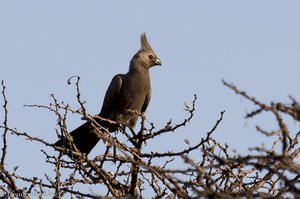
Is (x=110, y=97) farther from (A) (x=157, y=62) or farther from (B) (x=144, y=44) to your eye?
(B) (x=144, y=44)

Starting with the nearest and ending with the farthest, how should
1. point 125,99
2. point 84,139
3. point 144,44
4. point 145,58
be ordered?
1. point 84,139
2. point 125,99
3. point 145,58
4. point 144,44

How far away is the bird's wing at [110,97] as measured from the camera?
9.11 metres

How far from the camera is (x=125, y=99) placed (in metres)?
9.09

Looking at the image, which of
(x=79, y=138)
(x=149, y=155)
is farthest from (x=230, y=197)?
(x=79, y=138)

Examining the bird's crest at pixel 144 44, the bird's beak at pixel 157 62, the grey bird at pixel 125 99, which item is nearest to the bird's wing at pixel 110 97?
the grey bird at pixel 125 99

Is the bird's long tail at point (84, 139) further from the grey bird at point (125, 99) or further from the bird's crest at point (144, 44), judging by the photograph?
the bird's crest at point (144, 44)

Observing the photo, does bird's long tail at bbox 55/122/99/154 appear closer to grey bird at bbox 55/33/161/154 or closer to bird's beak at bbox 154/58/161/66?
grey bird at bbox 55/33/161/154

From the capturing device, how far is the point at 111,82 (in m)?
9.41

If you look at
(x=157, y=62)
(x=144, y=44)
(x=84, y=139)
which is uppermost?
(x=144, y=44)

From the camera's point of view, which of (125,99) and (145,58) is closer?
(125,99)

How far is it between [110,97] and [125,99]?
215 mm

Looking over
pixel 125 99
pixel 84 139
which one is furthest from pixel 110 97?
pixel 84 139

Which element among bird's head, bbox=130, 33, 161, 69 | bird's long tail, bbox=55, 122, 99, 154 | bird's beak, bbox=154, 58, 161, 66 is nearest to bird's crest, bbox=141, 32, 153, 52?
bird's head, bbox=130, 33, 161, 69

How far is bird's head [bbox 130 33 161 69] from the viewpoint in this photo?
982 centimetres
